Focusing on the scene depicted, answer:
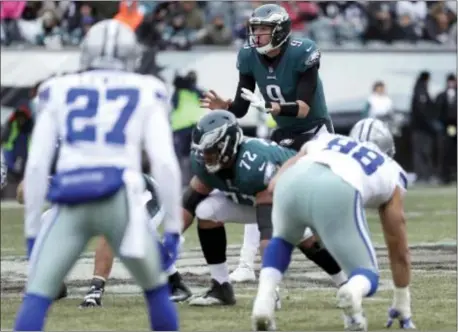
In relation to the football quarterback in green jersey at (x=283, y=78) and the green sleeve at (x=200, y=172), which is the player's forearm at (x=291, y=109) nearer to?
the football quarterback in green jersey at (x=283, y=78)

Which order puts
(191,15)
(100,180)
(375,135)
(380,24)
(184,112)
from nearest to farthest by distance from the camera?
1. (100,180)
2. (375,135)
3. (184,112)
4. (191,15)
5. (380,24)

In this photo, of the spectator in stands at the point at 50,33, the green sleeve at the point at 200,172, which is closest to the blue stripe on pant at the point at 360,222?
the green sleeve at the point at 200,172

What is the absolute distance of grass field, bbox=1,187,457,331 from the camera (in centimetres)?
708

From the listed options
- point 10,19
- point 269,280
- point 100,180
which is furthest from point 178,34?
point 100,180

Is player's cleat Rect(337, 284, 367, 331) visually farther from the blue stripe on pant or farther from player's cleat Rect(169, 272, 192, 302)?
player's cleat Rect(169, 272, 192, 302)

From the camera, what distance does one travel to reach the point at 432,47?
20922 mm

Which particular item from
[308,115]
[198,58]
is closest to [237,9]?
[198,58]

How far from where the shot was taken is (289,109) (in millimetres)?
8141

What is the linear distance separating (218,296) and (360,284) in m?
1.79

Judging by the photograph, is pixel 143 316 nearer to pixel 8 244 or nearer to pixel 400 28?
pixel 8 244

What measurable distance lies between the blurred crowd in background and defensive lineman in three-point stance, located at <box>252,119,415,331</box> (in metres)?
12.2

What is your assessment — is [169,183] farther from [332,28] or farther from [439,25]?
[439,25]

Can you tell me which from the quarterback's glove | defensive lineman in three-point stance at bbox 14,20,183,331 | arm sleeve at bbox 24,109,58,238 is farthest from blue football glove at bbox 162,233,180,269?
the quarterback's glove

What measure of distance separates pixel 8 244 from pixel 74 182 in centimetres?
676
